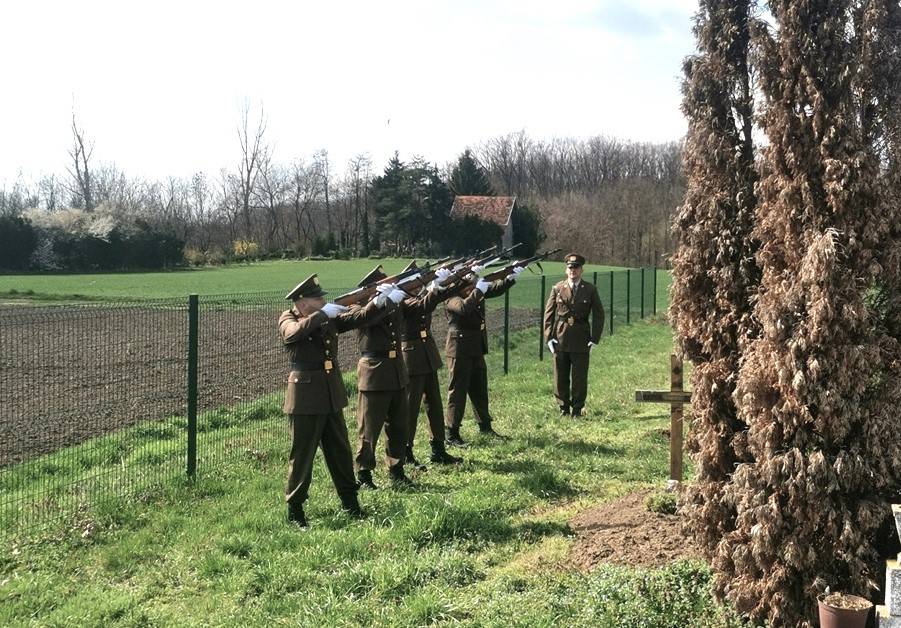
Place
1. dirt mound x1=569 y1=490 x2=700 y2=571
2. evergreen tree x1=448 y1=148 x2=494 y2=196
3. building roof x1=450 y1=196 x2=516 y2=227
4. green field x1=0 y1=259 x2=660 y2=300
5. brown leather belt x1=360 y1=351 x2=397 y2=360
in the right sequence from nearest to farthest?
dirt mound x1=569 y1=490 x2=700 y2=571
brown leather belt x1=360 y1=351 x2=397 y2=360
green field x1=0 y1=259 x2=660 y2=300
building roof x1=450 y1=196 x2=516 y2=227
evergreen tree x1=448 y1=148 x2=494 y2=196

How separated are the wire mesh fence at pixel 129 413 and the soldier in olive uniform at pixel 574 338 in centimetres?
336

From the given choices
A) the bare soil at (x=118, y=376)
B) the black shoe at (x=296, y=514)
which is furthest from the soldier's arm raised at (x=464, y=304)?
the black shoe at (x=296, y=514)

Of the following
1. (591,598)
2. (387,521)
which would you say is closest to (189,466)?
(387,521)

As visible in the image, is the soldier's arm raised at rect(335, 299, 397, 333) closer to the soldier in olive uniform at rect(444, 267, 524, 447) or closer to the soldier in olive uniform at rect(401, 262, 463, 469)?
the soldier in olive uniform at rect(401, 262, 463, 469)

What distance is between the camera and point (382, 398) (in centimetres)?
725

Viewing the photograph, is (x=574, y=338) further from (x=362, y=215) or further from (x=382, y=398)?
(x=362, y=215)

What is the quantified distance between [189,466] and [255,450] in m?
1.15

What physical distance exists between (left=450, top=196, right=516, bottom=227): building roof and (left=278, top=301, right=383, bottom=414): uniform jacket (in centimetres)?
5791

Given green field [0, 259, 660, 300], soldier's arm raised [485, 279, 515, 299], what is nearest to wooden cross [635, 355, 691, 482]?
soldier's arm raised [485, 279, 515, 299]

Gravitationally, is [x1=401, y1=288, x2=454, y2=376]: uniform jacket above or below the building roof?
below

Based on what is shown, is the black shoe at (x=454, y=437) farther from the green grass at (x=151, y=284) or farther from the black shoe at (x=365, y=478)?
the green grass at (x=151, y=284)

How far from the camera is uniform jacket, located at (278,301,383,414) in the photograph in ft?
20.0

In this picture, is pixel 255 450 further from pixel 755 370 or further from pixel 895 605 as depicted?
pixel 895 605

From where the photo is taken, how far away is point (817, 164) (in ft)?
11.9
